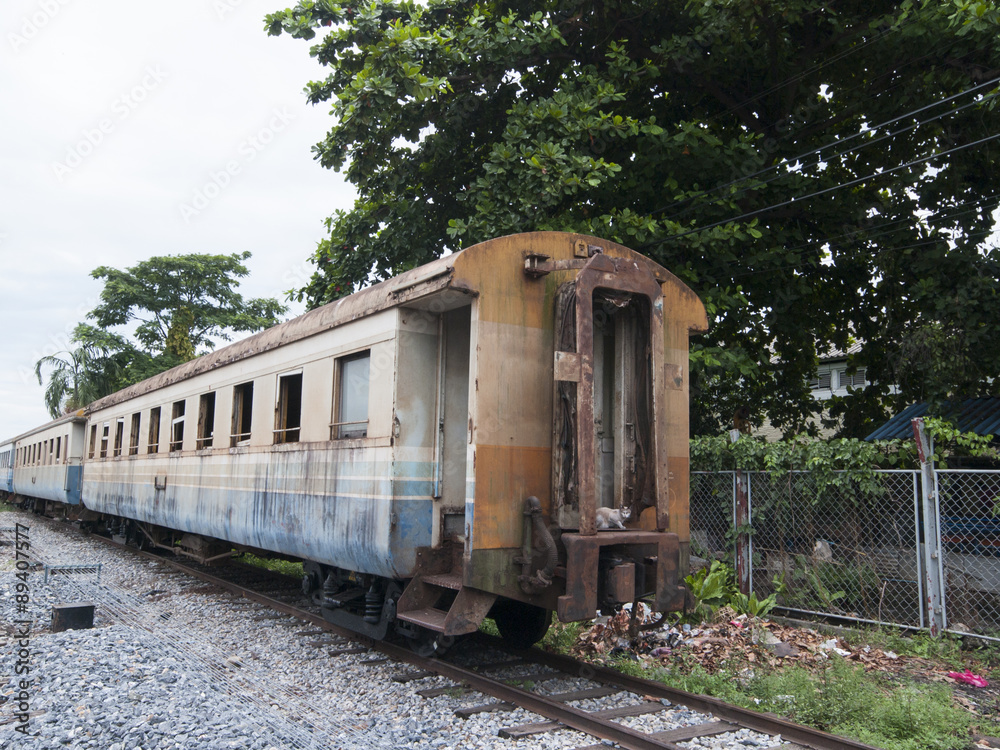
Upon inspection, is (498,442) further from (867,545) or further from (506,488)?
(867,545)

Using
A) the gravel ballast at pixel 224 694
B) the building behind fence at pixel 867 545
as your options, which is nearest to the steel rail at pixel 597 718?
the gravel ballast at pixel 224 694

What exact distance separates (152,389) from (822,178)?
11330 mm

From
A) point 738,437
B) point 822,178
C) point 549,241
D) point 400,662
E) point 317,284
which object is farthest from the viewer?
point 317,284

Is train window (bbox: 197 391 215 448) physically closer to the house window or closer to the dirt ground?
the dirt ground

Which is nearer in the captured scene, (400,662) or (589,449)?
(589,449)

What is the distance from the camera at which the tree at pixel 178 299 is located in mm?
36406

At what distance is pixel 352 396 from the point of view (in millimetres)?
6719

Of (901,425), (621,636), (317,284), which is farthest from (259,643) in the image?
(901,425)

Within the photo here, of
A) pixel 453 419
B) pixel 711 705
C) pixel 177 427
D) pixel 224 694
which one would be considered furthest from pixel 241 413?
pixel 711 705

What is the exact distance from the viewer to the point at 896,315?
12008 mm

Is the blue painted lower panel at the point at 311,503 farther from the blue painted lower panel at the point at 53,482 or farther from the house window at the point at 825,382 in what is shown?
the house window at the point at 825,382

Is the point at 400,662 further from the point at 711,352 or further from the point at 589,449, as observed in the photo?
the point at 711,352

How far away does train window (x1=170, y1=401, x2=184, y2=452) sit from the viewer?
37.3ft

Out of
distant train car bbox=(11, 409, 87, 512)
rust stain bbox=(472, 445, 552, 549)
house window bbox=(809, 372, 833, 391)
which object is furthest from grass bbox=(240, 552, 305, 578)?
house window bbox=(809, 372, 833, 391)
